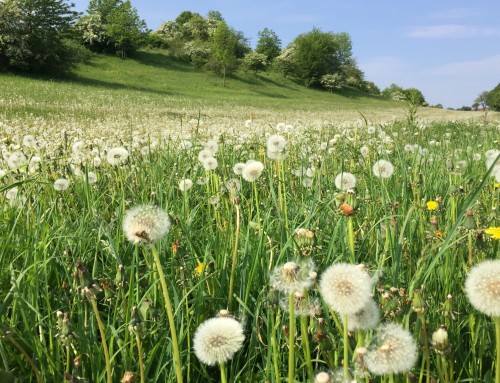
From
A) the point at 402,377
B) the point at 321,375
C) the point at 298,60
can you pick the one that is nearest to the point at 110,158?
the point at 402,377

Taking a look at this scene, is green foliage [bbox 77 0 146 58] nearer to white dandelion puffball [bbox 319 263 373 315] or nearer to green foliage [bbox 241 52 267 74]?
green foliage [bbox 241 52 267 74]

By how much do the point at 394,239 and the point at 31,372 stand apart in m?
1.12

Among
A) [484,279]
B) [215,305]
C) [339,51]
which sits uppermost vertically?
[339,51]

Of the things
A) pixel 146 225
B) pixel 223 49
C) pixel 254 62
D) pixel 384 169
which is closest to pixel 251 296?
pixel 146 225

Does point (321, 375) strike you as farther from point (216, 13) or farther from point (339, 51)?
point (216, 13)

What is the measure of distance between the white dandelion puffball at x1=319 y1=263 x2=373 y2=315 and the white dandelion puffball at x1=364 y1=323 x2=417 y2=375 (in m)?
0.07

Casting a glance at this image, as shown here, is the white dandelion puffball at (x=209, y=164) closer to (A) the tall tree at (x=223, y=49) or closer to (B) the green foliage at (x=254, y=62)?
(A) the tall tree at (x=223, y=49)

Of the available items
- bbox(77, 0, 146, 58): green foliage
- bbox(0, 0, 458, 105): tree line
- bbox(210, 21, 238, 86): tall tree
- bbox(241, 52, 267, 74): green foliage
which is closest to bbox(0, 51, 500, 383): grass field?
bbox(0, 0, 458, 105): tree line

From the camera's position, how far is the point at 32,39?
34375mm

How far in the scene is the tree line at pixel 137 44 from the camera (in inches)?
1335

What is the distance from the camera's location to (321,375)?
29.0 inches

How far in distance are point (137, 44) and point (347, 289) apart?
54.8 metres

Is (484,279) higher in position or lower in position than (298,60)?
lower

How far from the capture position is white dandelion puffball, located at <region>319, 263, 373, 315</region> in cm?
83
